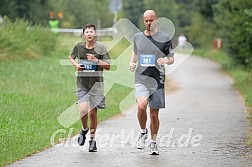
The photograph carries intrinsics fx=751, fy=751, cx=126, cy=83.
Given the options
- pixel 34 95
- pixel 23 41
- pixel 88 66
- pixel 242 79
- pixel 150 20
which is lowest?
pixel 34 95

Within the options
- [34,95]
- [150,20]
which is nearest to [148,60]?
[150,20]

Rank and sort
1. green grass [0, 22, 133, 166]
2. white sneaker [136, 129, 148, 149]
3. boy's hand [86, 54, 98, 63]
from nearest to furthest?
boy's hand [86, 54, 98, 63], white sneaker [136, 129, 148, 149], green grass [0, 22, 133, 166]

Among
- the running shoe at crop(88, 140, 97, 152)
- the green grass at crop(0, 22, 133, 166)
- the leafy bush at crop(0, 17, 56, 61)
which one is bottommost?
the running shoe at crop(88, 140, 97, 152)

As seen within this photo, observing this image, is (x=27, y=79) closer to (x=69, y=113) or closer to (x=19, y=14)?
(x=69, y=113)

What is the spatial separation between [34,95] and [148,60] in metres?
9.49

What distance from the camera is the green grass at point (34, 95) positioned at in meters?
12.6

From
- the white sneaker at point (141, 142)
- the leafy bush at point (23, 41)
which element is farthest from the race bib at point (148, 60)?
the leafy bush at point (23, 41)

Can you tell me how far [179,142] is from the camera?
13.1 meters

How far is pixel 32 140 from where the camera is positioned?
1267 centimetres

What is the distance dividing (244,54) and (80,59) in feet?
56.6

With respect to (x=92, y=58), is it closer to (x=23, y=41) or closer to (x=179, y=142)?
(x=179, y=142)

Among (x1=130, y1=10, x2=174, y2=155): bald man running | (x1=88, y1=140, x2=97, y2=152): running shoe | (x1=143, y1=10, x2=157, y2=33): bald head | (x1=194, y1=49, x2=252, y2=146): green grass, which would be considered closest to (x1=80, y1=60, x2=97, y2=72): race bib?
(x1=130, y1=10, x2=174, y2=155): bald man running

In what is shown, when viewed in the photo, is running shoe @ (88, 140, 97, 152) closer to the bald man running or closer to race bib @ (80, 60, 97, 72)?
the bald man running

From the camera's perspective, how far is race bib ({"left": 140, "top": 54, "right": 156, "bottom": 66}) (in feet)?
37.9
